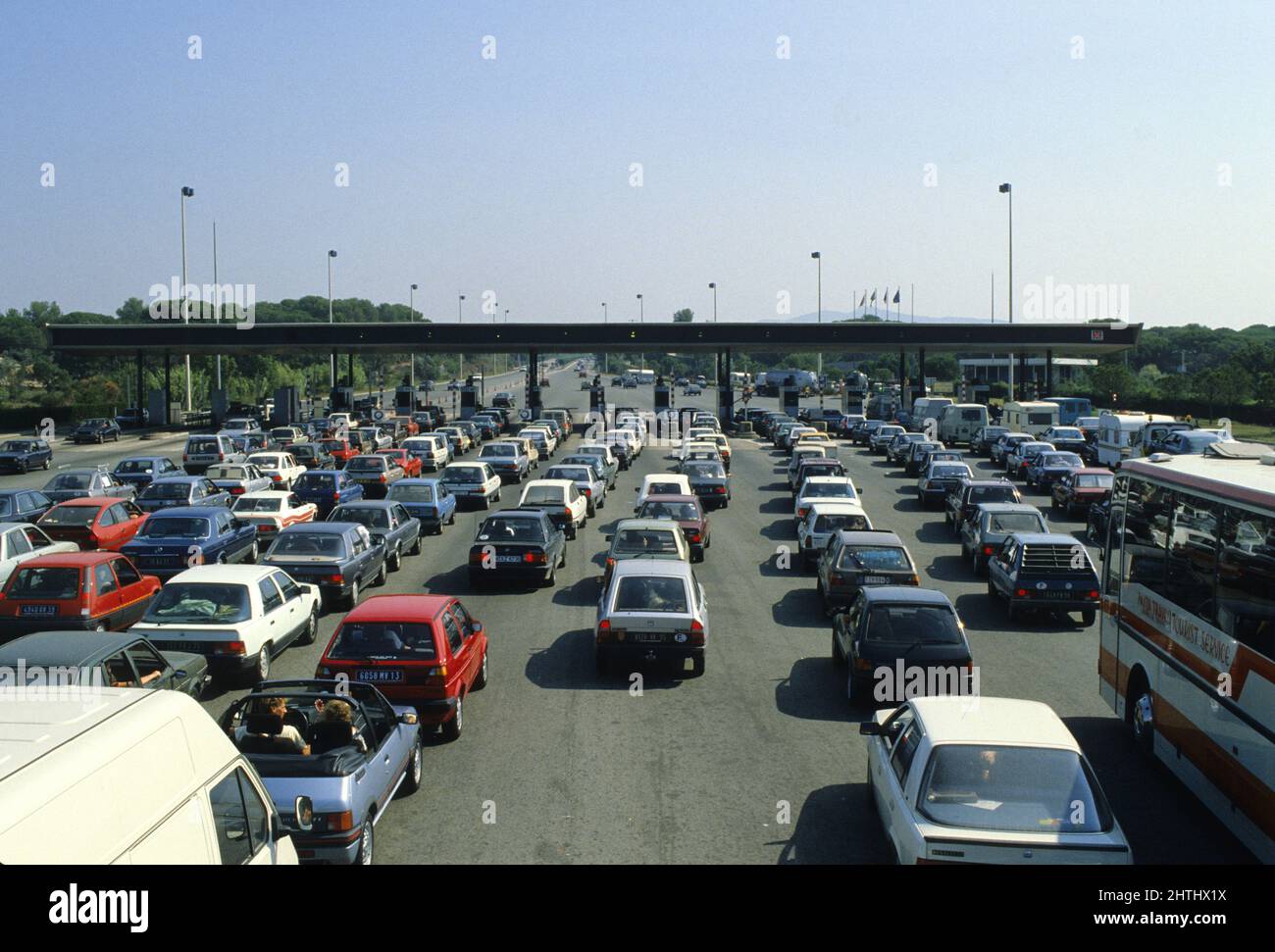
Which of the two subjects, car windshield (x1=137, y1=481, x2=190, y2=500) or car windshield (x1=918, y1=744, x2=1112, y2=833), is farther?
car windshield (x1=137, y1=481, x2=190, y2=500)

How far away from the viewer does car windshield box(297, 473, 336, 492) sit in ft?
107

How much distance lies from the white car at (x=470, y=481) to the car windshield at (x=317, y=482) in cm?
345

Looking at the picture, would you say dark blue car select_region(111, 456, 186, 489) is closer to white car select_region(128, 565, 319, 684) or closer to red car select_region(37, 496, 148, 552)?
red car select_region(37, 496, 148, 552)

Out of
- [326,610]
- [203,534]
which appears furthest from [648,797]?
[203,534]

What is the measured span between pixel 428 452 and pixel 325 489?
15.2 m

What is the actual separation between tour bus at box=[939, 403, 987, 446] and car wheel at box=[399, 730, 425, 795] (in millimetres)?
54052

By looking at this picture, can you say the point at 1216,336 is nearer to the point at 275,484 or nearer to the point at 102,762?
the point at 275,484

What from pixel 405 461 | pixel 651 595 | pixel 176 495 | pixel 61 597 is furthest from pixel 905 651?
pixel 405 461

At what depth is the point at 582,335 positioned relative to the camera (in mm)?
73625

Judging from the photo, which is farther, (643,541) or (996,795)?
(643,541)

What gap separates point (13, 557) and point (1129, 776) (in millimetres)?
17835

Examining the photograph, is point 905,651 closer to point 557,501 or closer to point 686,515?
point 686,515

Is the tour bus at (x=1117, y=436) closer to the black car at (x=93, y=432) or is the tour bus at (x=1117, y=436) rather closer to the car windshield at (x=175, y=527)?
the car windshield at (x=175, y=527)

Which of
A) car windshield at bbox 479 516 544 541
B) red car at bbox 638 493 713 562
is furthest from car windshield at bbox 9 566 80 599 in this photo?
red car at bbox 638 493 713 562
